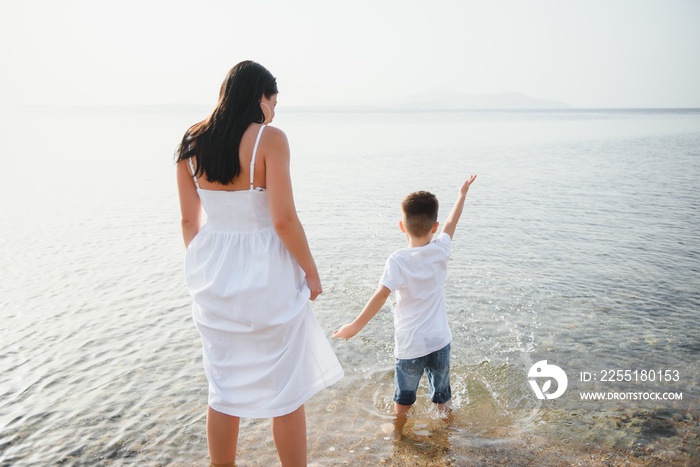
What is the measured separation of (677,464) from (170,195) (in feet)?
44.5

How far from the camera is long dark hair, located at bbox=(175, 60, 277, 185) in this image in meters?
2.72

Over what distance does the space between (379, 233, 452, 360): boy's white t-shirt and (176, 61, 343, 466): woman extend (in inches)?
32.1

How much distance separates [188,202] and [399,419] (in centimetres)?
245

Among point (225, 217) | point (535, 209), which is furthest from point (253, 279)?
point (535, 209)

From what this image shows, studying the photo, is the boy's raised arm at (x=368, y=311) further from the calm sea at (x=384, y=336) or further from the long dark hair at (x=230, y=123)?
the long dark hair at (x=230, y=123)

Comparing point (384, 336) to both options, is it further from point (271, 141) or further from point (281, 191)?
point (271, 141)

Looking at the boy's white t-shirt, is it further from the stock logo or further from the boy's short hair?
the stock logo

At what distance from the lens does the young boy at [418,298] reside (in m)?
3.62

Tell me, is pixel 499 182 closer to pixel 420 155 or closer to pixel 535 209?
pixel 535 209

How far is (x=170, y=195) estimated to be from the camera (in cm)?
1503

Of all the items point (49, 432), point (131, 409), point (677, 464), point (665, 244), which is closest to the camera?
point (677, 464)

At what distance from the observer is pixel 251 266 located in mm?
2832

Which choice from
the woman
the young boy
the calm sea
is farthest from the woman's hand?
the calm sea

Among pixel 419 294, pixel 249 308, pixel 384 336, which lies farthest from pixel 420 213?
pixel 384 336
